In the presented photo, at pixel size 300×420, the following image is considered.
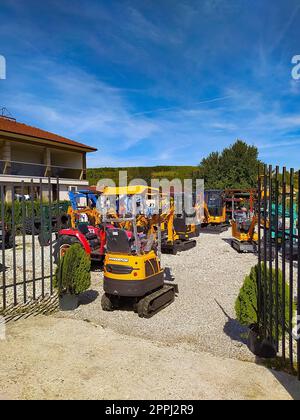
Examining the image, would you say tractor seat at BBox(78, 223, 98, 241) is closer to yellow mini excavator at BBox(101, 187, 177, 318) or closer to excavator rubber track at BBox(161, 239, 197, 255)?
excavator rubber track at BBox(161, 239, 197, 255)

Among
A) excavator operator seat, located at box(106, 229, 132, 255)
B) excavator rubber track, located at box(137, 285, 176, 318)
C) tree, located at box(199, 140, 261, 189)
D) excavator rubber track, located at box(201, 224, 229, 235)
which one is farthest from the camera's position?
tree, located at box(199, 140, 261, 189)

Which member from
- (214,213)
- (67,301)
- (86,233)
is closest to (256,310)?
(67,301)

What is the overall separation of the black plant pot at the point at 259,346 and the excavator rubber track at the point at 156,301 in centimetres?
186

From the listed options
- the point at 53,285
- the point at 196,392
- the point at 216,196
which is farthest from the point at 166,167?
the point at 196,392

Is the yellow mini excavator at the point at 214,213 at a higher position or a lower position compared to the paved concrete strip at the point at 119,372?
higher

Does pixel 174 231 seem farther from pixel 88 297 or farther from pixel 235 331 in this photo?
pixel 235 331

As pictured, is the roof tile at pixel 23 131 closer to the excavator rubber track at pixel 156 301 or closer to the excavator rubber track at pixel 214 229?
the excavator rubber track at pixel 214 229

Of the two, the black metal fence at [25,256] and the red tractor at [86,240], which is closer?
the black metal fence at [25,256]

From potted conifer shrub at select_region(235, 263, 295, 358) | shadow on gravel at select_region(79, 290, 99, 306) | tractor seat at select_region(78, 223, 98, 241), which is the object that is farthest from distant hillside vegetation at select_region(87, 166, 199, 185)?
potted conifer shrub at select_region(235, 263, 295, 358)

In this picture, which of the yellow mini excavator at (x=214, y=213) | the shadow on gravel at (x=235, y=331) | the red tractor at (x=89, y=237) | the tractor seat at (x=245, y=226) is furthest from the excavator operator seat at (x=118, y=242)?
the yellow mini excavator at (x=214, y=213)

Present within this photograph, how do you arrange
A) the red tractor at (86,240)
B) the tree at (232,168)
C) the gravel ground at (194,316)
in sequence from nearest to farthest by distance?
the gravel ground at (194,316) → the red tractor at (86,240) → the tree at (232,168)

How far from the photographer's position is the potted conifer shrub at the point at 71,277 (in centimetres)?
592

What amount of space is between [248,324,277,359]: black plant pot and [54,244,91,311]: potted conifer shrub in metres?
2.95

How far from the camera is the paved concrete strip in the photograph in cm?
334
